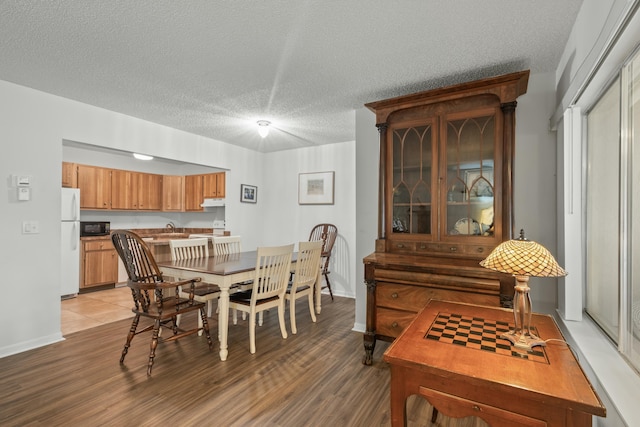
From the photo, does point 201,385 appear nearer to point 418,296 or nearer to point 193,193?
point 418,296

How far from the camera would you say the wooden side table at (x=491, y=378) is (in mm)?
942

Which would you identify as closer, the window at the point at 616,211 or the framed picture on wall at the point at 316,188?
the window at the point at 616,211

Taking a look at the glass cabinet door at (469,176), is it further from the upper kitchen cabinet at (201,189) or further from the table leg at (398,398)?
the upper kitchen cabinet at (201,189)

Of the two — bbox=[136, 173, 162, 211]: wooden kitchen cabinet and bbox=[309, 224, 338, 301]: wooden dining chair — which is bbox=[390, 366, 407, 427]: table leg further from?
bbox=[136, 173, 162, 211]: wooden kitchen cabinet

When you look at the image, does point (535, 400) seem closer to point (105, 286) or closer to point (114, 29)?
A: point (114, 29)

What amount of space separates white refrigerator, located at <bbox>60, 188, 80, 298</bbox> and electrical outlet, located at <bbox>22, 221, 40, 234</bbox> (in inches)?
71.7

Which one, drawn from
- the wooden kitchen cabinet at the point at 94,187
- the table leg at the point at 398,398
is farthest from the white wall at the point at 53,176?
the table leg at the point at 398,398

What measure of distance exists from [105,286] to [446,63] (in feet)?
18.8

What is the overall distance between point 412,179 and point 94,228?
5007 millimetres

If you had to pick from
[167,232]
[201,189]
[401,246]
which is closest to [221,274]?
[401,246]

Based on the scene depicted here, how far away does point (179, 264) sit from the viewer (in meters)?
2.97

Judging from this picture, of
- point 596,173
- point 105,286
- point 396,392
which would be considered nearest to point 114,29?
point 396,392

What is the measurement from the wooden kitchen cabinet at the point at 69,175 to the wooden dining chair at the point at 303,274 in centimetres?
388

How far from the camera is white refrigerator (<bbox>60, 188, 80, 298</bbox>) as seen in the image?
4.44 meters
